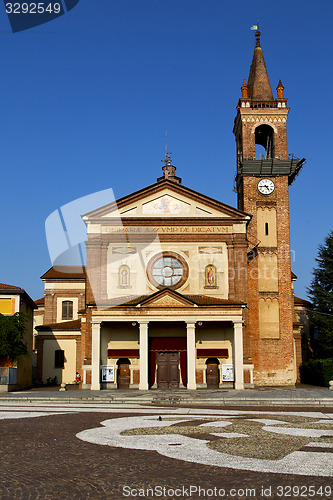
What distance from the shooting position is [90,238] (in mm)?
38094

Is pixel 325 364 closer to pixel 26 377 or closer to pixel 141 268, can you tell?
pixel 141 268

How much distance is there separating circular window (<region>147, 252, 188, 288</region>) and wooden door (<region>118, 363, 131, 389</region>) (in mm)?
5832

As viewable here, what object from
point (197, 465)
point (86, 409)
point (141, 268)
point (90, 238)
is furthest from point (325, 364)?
point (197, 465)

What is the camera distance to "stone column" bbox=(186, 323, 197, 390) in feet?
113

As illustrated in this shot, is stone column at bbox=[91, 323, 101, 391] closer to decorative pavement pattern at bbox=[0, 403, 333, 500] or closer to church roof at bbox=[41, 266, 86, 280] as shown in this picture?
decorative pavement pattern at bbox=[0, 403, 333, 500]

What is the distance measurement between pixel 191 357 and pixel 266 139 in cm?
2207

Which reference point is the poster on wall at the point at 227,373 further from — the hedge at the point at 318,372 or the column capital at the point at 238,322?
the hedge at the point at 318,372

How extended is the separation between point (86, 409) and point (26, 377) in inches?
911

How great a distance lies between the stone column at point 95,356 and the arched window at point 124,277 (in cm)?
382

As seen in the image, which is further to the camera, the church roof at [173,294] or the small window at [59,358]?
the small window at [59,358]

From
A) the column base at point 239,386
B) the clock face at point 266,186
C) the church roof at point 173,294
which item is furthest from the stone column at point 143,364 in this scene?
the clock face at point 266,186

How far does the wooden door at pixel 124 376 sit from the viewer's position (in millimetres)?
36303

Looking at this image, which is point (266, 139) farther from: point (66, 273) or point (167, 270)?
point (66, 273)

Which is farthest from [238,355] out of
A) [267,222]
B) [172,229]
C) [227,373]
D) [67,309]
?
[67,309]
